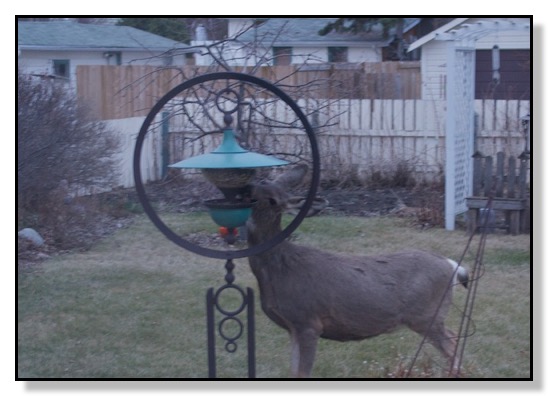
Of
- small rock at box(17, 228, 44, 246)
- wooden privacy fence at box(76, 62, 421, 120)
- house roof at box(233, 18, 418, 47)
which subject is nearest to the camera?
small rock at box(17, 228, 44, 246)

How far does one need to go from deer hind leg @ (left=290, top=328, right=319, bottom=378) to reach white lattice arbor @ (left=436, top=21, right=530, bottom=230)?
252 inches

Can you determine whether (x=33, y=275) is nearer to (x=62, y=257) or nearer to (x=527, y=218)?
(x=62, y=257)

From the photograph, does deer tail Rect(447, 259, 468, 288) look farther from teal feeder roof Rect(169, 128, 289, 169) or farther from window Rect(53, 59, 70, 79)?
window Rect(53, 59, 70, 79)

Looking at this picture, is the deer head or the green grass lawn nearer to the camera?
the deer head

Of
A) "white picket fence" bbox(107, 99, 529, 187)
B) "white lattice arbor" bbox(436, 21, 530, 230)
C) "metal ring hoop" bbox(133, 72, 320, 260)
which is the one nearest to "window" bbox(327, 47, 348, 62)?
"white picket fence" bbox(107, 99, 529, 187)

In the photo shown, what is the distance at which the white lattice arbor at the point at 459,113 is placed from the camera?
1162cm

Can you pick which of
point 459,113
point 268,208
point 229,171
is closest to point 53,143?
point 459,113

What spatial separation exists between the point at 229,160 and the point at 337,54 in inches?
709

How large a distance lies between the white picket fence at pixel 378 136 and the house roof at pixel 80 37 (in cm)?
546

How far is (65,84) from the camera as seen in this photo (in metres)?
12.4

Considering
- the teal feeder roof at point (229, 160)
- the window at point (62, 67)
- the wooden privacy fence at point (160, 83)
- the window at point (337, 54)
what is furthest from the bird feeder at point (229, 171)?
the window at point (337, 54)

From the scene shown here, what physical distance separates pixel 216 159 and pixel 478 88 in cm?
1385

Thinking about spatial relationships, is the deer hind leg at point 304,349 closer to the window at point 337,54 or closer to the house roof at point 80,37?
the house roof at point 80,37

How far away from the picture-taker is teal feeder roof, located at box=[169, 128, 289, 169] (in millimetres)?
5105
